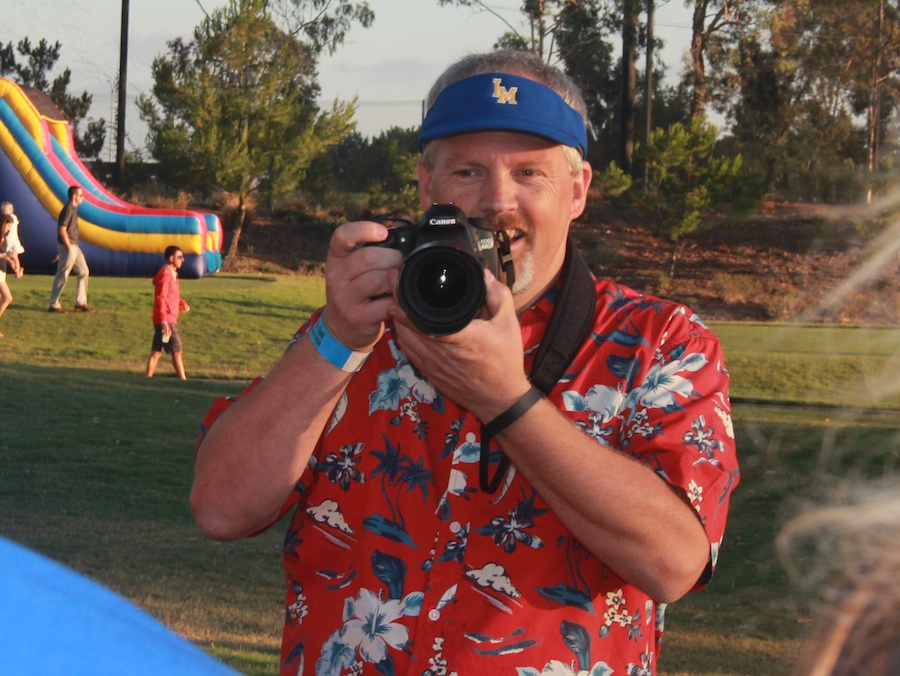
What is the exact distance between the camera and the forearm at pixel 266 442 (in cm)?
206

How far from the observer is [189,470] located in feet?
27.3

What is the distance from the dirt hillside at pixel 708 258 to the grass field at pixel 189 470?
12.7m

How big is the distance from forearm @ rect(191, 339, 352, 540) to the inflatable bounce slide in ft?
63.5

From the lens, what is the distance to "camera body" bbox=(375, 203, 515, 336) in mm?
1873

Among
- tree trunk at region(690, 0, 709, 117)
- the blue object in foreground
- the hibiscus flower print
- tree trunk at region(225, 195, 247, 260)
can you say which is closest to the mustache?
the hibiscus flower print

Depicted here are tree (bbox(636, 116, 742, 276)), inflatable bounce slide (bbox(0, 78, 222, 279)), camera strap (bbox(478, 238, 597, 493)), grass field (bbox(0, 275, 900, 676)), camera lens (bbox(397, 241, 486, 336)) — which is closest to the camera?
camera lens (bbox(397, 241, 486, 336))

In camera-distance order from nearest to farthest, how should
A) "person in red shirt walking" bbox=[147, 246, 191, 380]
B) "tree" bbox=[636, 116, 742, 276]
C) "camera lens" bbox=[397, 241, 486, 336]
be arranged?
"camera lens" bbox=[397, 241, 486, 336] < "person in red shirt walking" bbox=[147, 246, 191, 380] < "tree" bbox=[636, 116, 742, 276]

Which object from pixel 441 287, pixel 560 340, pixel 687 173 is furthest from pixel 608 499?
pixel 687 173

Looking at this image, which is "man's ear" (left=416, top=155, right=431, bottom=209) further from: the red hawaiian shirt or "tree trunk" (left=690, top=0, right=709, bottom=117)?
"tree trunk" (left=690, top=0, right=709, bottom=117)

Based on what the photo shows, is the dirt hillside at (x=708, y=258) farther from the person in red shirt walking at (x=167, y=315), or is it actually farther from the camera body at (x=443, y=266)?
the camera body at (x=443, y=266)

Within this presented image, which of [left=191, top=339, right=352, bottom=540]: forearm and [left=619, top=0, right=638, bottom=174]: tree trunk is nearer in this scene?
[left=191, top=339, right=352, bottom=540]: forearm

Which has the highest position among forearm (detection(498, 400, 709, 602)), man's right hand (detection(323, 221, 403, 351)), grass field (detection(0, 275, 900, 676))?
man's right hand (detection(323, 221, 403, 351))

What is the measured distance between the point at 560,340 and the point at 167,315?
10564 millimetres

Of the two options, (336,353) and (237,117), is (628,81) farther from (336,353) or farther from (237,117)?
(336,353)
